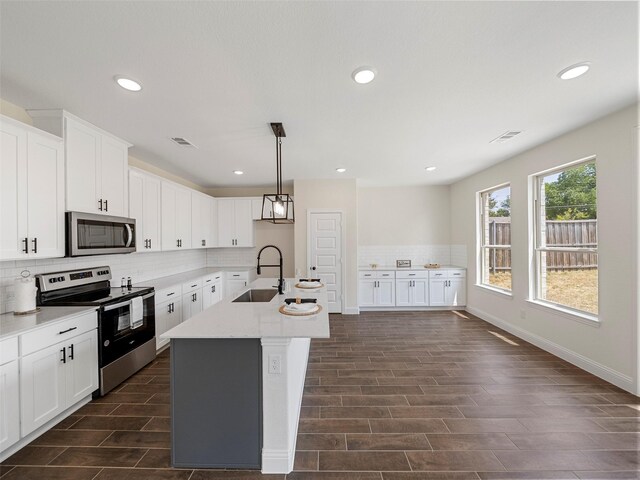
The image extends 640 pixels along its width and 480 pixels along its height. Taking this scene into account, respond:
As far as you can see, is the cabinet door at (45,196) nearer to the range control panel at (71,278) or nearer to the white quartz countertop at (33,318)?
the range control panel at (71,278)

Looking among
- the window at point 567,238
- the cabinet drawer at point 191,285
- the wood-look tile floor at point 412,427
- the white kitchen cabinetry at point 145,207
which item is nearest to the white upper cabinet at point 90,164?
the white kitchen cabinetry at point 145,207

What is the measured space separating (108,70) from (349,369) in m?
3.38

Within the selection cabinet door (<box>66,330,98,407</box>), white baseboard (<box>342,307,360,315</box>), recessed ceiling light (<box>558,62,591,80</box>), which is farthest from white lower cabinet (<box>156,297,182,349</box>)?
recessed ceiling light (<box>558,62,591,80</box>)

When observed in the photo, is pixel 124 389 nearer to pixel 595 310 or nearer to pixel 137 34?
pixel 137 34

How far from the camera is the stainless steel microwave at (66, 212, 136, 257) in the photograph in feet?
8.06

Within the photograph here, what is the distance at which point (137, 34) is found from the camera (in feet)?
5.13

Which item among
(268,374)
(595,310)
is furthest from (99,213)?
(595,310)

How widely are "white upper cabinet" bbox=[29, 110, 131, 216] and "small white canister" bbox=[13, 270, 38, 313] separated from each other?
0.67 m

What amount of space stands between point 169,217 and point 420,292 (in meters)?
4.72

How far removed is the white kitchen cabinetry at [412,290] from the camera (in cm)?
553

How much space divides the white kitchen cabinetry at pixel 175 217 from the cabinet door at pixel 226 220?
101 cm

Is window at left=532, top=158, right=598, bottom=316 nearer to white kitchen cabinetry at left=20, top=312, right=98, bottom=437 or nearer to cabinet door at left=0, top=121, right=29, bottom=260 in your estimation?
white kitchen cabinetry at left=20, top=312, right=98, bottom=437

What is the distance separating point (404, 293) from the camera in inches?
218

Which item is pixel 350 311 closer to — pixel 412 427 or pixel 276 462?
pixel 412 427
